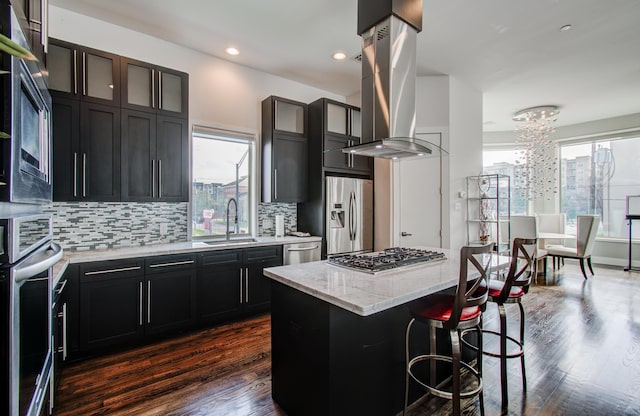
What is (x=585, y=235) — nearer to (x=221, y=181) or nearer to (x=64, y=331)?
(x=221, y=181)

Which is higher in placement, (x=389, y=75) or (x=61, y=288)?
(x=389, y=75)

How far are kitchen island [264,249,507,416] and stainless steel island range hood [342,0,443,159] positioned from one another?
3.41 feet

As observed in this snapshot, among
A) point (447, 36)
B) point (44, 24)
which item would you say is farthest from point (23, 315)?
point (447, 36)

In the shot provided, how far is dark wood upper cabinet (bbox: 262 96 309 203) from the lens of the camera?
13.3 ft

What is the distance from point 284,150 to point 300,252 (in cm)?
139

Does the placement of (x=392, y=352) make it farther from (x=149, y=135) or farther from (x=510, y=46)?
(x=510, y=46)

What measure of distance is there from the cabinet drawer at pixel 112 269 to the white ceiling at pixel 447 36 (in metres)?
2.38

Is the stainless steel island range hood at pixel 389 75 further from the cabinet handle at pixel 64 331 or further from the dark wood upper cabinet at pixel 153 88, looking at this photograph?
the cabinet handle at pixel 64 331

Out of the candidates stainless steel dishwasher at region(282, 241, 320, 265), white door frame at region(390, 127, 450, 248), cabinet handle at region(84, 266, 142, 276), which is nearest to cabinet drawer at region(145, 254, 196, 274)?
cabinet handle at region(84, 266, 142, 276)

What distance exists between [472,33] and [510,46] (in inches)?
25.5

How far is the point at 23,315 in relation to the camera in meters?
0.99

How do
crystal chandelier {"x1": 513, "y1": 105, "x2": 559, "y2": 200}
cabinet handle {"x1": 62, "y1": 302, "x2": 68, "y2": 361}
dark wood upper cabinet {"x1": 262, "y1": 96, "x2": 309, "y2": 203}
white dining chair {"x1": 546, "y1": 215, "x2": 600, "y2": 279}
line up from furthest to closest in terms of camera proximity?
crystal chandelier {"x1": 513, "y1": 105, "x2": 559, "y2": 200} → white dining chair {"x1": 546, "y1": 215, "x2": 600, "y2": 279} → dark wood upper cabinet {"x1": 262, "y1": 96, "x2": 309, "y2": 203} → cabinet handle {"x1": 62, "y1": 302, "x2": 68, "y2": 361}

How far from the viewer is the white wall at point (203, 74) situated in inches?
119

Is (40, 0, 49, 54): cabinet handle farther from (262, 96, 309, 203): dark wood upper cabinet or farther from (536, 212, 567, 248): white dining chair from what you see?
(536, 212, 567, 248): white dining chair
